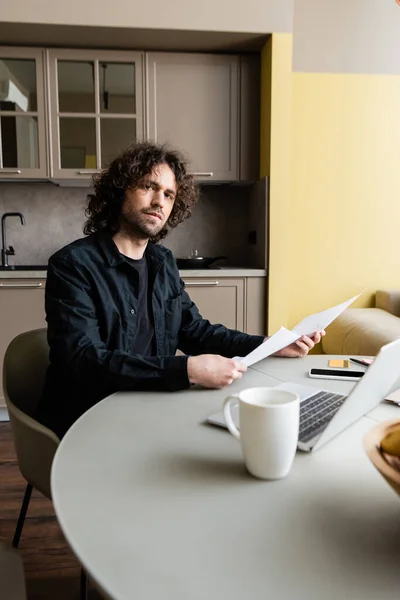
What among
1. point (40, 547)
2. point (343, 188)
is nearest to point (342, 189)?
point (343, 188)

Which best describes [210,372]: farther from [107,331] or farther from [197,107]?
[197,107]

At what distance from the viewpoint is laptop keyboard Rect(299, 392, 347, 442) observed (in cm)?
84

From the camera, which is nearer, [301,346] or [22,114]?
[301,346]

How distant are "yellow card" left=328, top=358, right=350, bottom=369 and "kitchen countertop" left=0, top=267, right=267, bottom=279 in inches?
69.2

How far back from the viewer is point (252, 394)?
72cm

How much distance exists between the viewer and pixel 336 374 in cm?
120

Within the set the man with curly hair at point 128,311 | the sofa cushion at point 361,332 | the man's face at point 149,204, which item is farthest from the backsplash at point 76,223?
the man's face at point 149,204

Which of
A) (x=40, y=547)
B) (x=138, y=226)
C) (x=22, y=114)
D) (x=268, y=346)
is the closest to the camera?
(x=268, y=346)

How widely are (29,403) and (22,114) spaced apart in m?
2.35

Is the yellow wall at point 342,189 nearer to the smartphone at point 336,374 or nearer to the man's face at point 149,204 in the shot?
the man's face at point 149,204

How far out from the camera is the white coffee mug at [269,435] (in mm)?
646

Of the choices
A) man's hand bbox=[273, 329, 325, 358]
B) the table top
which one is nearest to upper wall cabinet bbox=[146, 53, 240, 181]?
man's hand bbox=[273, 329, 325, 358]

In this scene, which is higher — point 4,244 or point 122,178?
point 122,178

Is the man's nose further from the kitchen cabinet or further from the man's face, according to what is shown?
the kitchen cabinet
